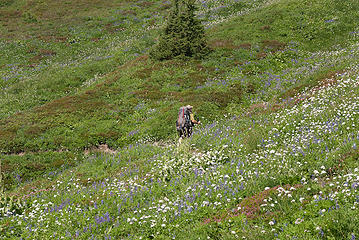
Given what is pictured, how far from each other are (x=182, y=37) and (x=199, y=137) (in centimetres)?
1792

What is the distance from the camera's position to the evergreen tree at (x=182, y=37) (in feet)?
92.5

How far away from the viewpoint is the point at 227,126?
14695 millimetres

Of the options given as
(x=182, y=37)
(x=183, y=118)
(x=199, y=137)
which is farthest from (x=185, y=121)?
(x=182, y=37)

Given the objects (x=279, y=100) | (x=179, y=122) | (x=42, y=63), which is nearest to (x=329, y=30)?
(x=279, y=100)

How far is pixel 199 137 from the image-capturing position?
45.3 feet

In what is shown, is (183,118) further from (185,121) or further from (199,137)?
(199,137)

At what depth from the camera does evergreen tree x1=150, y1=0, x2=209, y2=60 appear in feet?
92.5

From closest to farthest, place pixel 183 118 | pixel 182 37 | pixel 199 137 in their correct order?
pixel 199 137 → pixel 183 118 → pixel 182 37

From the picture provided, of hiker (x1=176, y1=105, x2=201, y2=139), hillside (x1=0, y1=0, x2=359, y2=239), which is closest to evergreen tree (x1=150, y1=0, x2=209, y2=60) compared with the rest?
hillside (x1=0, y1=0, x2=359, y2=239)

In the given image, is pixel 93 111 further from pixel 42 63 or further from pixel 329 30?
pixel 329 30

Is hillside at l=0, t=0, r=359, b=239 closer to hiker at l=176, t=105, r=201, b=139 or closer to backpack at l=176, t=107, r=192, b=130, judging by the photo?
hiker at l=176, t=105, r=201, b=139

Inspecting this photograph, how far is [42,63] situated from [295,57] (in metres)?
34.8

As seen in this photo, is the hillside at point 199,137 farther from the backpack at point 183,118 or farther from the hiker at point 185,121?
the backpack at point 183,118

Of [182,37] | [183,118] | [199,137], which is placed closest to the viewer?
[199,137]
